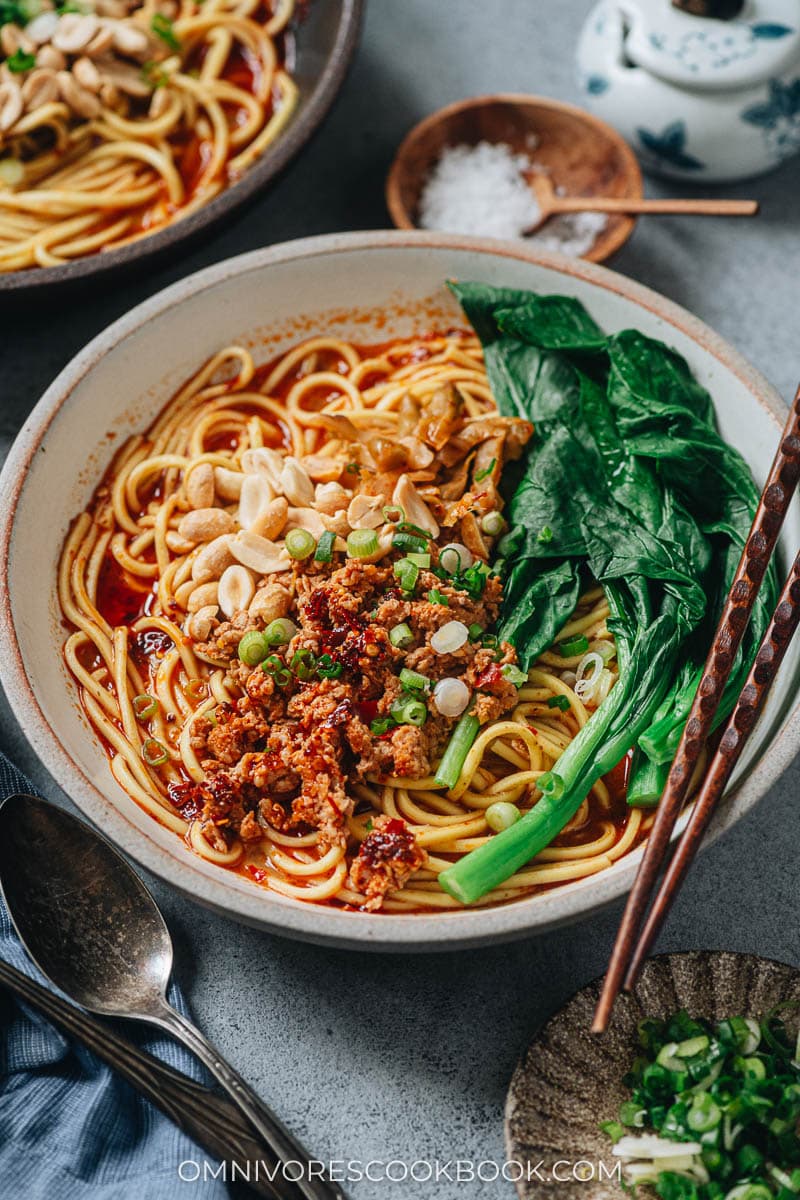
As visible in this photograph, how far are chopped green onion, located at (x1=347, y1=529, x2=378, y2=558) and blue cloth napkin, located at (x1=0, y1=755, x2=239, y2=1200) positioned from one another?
59.5 inches

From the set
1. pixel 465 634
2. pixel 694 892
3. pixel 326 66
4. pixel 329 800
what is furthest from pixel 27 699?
pixel 326 66

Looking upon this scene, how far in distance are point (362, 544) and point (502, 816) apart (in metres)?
1.00

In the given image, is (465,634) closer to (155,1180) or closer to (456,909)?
(456,909)

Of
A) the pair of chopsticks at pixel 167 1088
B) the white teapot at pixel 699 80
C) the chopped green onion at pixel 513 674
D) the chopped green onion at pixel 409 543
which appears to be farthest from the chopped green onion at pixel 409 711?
the white teapot at pixel 699 80

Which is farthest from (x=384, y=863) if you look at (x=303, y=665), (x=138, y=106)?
(x=138, y=106)

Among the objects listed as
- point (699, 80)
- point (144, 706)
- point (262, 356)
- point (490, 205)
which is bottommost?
point (144, 706)

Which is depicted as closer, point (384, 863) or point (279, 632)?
point (384, 863)

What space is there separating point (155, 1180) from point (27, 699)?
4.77 feet

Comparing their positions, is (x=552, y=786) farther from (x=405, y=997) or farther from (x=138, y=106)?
(x=138, y=106)

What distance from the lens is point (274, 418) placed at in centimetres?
448

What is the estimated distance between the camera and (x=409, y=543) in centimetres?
379

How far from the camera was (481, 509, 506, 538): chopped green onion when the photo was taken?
3.94m

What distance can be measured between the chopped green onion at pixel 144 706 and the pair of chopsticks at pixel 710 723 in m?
1.67

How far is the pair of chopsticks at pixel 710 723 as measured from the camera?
3.04 m
